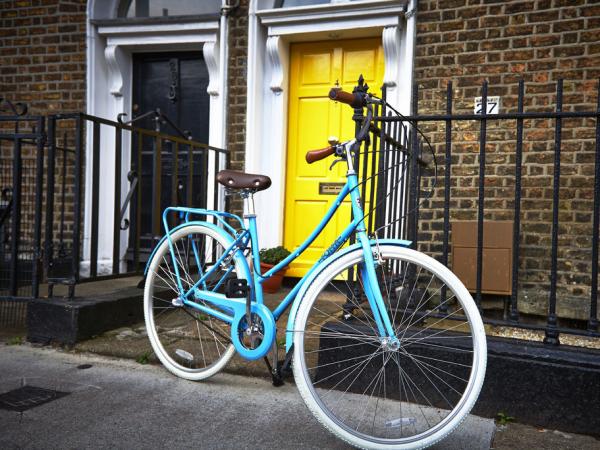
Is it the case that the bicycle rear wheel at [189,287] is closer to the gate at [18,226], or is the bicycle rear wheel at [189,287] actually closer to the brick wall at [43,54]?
the gate at [18,226]

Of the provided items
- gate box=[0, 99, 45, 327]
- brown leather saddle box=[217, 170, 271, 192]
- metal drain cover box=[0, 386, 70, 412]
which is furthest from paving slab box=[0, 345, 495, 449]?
brown leather saddle box=[217, 170, 271, 192]

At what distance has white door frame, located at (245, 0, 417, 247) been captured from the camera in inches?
194

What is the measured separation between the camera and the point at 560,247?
178 inches

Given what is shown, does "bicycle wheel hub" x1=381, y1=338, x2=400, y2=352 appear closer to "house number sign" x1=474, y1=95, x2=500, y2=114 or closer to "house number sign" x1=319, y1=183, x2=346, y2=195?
"house number sign" x1=474, y1=95, x2=500, y2=114

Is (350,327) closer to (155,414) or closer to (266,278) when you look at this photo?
(266,278)

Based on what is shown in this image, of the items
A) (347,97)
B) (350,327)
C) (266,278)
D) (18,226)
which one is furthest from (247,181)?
(18,226)

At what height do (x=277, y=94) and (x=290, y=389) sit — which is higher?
(x=277, y=94)

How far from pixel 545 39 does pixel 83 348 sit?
4.32 metres

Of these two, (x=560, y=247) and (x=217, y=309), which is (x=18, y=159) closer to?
(x=217, y=309)

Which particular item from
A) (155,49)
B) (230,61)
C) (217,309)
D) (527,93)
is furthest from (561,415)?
(155,49)

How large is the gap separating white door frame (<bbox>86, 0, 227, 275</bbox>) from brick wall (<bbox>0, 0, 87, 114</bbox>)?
17 centimetres

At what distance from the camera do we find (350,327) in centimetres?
265

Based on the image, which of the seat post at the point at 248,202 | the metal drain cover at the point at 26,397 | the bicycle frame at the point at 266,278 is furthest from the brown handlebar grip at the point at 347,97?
the metal drain cover at the point at 26,397

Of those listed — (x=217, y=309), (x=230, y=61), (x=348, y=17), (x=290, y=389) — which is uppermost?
(x=348, y=17)
